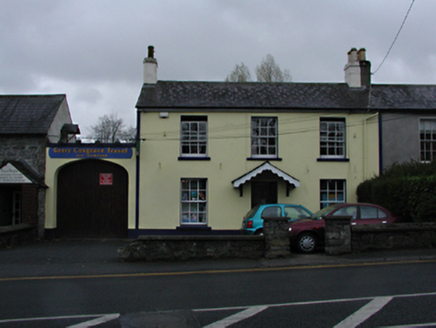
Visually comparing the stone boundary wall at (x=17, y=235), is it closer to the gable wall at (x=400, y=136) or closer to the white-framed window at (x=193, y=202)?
the white-framed window at (x=193, y=202)

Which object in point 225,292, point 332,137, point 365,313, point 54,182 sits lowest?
point 225,292

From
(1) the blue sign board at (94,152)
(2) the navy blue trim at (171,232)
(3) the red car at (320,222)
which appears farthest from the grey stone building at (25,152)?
(3) the red car at (320,222)

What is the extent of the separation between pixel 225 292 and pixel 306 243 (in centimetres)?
540

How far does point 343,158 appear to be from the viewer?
18812 mm

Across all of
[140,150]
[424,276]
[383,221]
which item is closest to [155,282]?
[424,276]

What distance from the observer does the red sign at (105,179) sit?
18766mm

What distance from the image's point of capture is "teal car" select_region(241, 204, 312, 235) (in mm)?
14023

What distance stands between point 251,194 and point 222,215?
5.07 ft

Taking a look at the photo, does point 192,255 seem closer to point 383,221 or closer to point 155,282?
point 155,282

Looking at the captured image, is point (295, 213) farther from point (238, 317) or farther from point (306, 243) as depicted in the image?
point (238, 317)

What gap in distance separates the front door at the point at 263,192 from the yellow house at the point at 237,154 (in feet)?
0.14

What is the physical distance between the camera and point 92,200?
18.7 meters

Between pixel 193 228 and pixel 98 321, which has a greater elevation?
pixel 193 228

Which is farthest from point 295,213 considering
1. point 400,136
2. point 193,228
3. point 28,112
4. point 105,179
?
point 28,112
